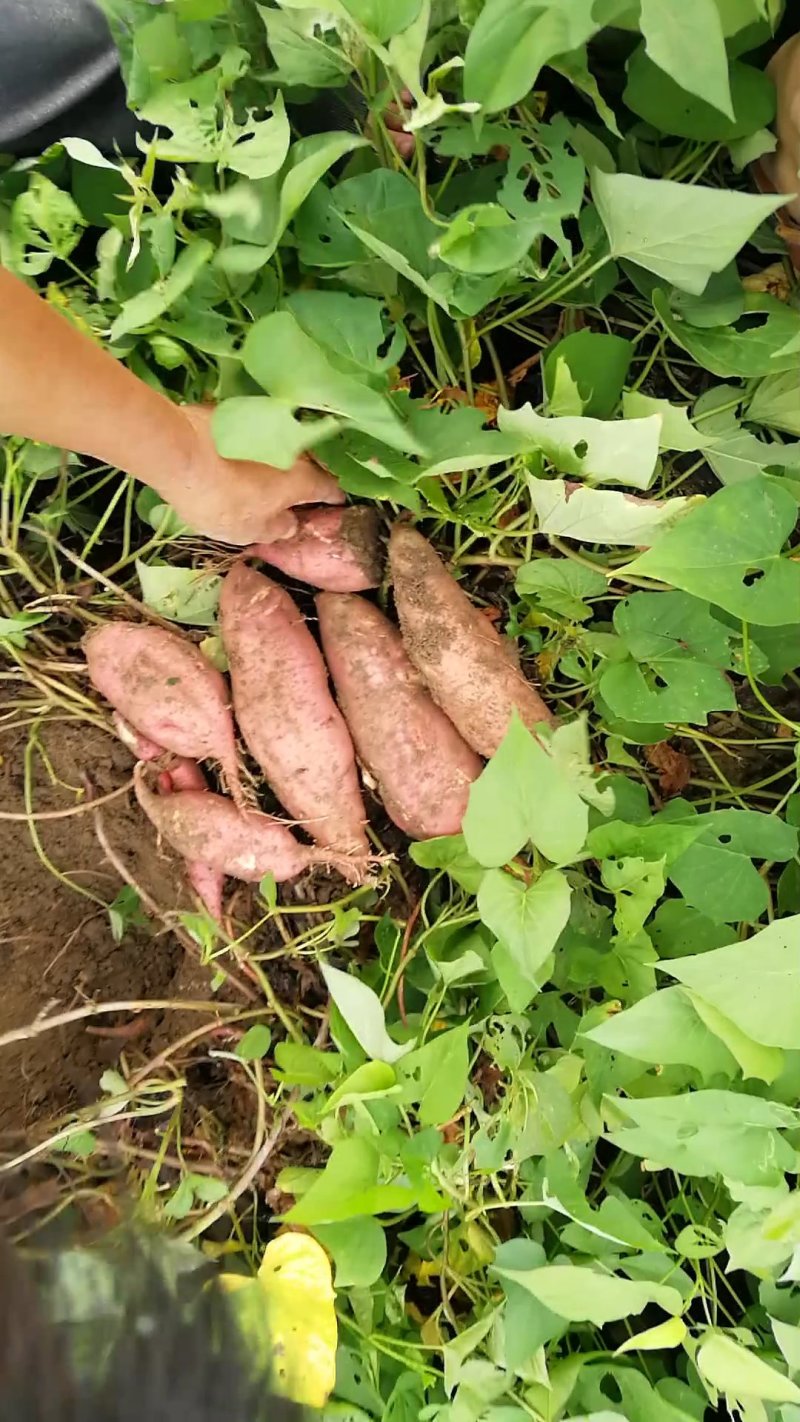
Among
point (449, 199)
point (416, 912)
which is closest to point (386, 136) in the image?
point (449, 199)

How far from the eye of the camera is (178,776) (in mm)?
1099

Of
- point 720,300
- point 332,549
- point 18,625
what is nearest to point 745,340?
point 720,300

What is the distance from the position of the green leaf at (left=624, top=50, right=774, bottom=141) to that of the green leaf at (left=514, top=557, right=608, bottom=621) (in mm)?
363

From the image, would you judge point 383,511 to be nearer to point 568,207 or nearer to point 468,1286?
point 568,207

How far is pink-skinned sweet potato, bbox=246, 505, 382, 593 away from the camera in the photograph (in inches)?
38.5

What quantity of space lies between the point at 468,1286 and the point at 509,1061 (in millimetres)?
232

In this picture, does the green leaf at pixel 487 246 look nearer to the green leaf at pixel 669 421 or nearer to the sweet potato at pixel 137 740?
the green leaf at pixel 669 421

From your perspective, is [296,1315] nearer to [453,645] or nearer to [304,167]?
[453,645]

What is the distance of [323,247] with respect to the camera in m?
0.82

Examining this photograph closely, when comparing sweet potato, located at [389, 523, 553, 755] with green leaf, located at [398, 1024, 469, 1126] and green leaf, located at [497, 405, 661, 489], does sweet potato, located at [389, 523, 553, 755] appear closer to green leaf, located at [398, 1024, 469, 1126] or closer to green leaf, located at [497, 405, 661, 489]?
green leaf, located at [497, 405, 661, 489]

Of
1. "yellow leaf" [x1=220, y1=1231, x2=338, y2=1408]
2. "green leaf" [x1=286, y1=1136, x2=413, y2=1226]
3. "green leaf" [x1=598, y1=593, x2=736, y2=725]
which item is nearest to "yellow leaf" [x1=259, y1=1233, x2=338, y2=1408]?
"yellow leaf" [x1=220, y1=1231, x2=338, y2=1408]

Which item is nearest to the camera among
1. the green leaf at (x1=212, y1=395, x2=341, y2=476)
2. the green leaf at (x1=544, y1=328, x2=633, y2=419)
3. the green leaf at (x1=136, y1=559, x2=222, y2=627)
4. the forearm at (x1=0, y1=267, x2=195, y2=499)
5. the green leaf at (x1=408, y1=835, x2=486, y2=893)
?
the forearm at (x1=0, y1=267, x2=195, y2=499)

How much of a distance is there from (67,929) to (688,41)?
1.03m

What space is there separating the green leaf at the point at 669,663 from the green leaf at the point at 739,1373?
48cm
